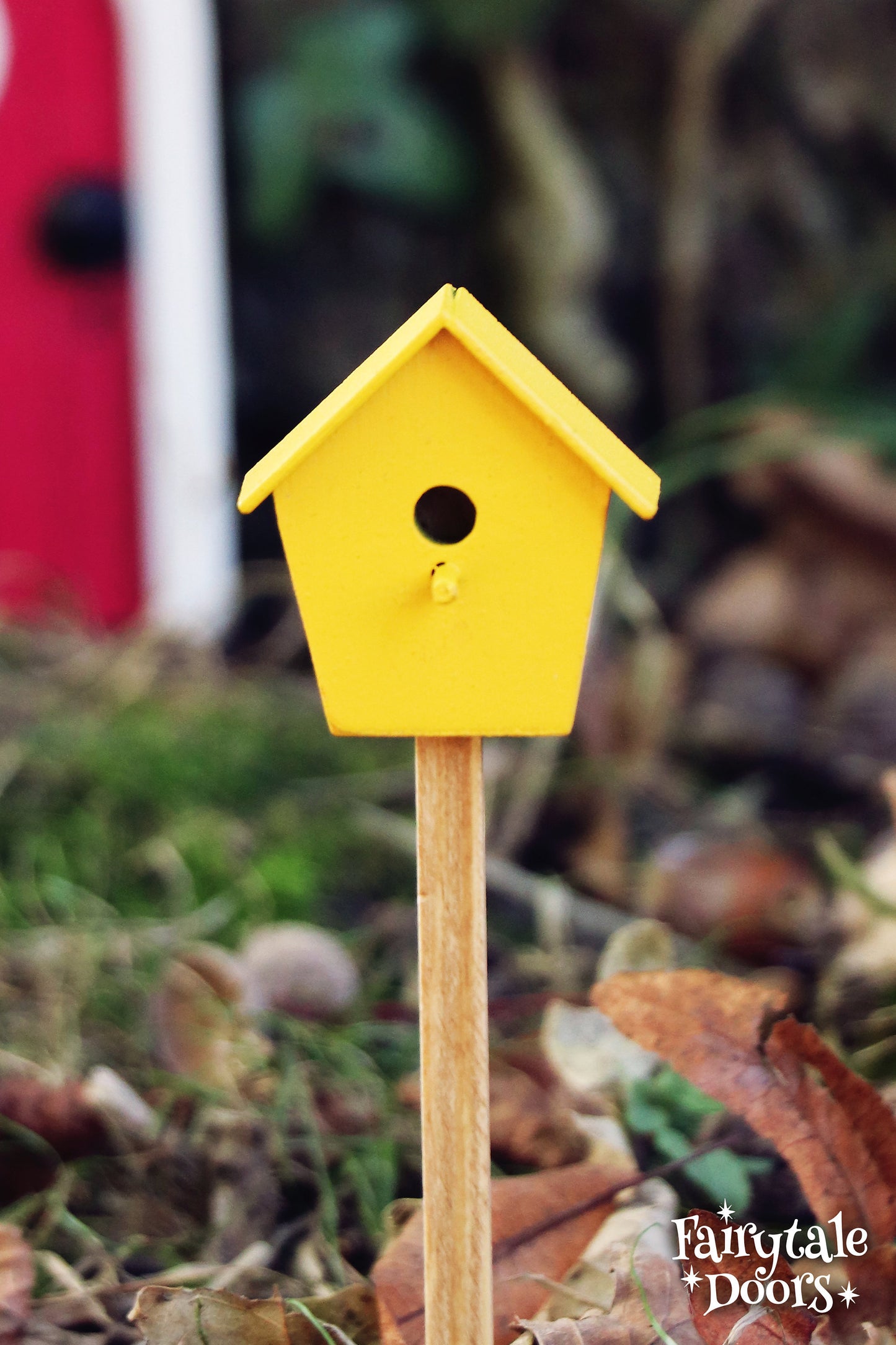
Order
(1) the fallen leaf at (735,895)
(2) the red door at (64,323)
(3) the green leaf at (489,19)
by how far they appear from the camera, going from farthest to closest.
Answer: (3) the green leaf at (489,19) < (2) the red door at (64,323) < (1) the fallen leaf at (735,895)

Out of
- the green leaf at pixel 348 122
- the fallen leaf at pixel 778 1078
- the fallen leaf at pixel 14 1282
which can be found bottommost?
the fallen leaf at pixel 14 1282

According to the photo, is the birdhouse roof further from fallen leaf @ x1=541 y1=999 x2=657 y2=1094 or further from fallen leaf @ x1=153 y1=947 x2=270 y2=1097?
fallen leaf @ x1=153 y1=947 x2=270 y2=1097

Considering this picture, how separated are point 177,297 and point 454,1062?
2.29 m

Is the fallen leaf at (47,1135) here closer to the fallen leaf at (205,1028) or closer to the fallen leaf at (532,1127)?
the fallen leaf at (205,1028)

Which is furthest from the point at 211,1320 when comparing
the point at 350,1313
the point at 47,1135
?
the point at 47,1135

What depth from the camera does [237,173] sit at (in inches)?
115

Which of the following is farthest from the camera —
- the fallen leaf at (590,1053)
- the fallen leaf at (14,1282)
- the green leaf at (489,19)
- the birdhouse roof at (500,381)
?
the green leaf at (489,19)

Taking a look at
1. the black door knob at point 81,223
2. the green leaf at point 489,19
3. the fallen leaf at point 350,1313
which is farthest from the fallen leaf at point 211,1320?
the green leaf at point 489,19

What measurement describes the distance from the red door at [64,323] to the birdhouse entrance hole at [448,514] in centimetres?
194

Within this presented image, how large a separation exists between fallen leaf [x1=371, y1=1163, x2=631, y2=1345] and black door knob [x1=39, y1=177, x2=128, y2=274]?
89.2 inches

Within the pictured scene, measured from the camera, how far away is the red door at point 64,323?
99.0 inches

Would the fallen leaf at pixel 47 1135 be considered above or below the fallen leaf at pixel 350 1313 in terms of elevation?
above

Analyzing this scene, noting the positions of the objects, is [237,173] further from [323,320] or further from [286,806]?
[286,806]

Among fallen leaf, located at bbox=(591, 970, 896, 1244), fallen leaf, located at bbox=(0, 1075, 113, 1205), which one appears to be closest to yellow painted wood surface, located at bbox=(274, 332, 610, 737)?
fallen leaf, located at bbox=(591, 970, 896, 1244)
